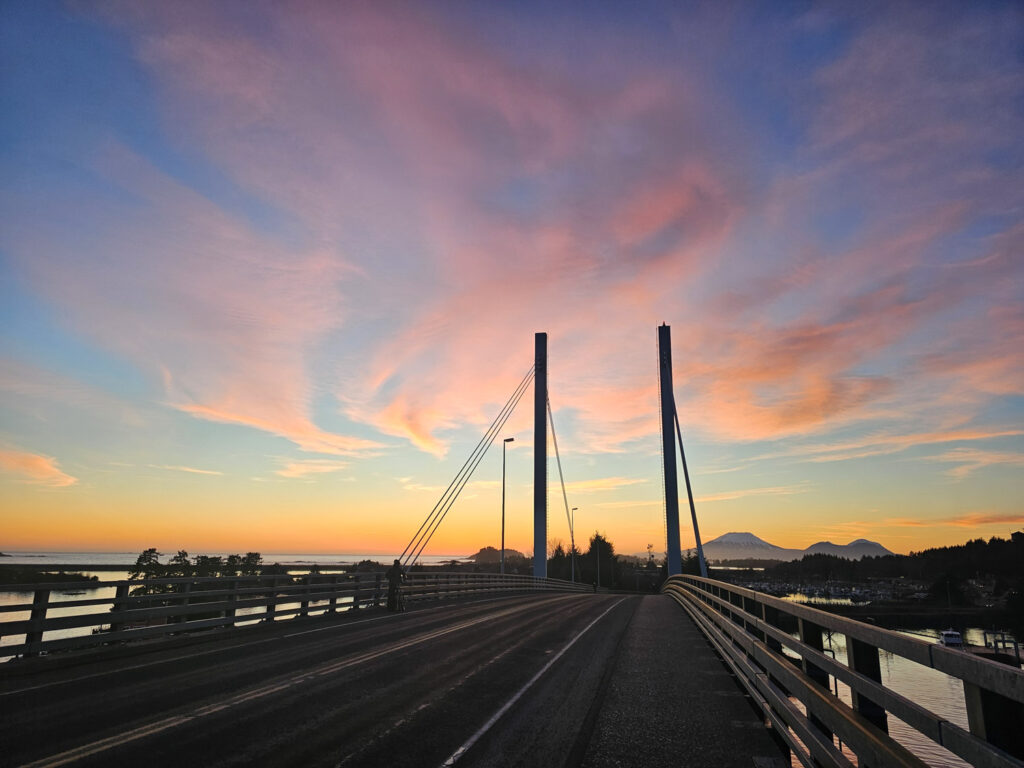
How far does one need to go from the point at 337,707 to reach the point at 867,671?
6058mm

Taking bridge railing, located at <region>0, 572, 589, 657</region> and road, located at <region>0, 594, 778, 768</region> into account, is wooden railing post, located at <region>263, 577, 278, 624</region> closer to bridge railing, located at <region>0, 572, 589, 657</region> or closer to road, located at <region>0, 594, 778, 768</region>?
bridge railing, located at <region>0, 572, 589, 657</region>

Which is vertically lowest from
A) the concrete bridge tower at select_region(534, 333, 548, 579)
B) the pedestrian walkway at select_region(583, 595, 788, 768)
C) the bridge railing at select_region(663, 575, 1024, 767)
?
the pedestrian walkway at select_region(583, 595, 788, 768)

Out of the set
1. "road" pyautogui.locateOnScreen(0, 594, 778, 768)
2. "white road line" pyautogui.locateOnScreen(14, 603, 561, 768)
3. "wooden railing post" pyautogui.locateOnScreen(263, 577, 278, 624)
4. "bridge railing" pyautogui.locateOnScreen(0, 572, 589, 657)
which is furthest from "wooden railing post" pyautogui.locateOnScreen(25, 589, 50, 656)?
"wooden railing post" pyautogui.locateOnScreen(263, 577, 278, 624)

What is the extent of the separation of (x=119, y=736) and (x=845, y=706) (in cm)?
672

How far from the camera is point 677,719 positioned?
719 centimetres

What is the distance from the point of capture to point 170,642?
12336mm

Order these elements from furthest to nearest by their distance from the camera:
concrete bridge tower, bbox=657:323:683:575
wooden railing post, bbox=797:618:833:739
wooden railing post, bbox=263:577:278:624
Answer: concrete bridge tower, bbox=657:323:683:575
wooden railing post, bbox=263:577:278:624
wooden railing post, bbox=797:618:833:739

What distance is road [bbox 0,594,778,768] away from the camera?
19.2ft

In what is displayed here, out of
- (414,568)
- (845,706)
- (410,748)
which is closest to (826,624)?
(845,706)

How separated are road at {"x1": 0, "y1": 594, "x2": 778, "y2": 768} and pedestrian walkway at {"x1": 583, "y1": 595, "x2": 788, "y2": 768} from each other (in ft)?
0.12

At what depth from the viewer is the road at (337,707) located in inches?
230

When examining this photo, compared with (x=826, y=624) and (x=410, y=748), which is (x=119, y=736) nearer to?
(x=410, y=748)

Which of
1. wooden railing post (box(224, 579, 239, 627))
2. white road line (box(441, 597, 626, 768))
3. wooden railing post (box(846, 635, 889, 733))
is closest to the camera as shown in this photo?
wooden railing post (box(846, 635, 889, 733))

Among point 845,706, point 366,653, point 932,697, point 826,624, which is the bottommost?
point 932,697
